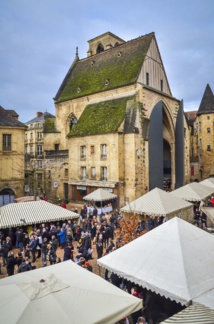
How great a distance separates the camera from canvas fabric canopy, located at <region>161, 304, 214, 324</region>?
358 cm

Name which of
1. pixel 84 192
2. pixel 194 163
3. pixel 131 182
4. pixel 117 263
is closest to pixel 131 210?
pixel 117 263

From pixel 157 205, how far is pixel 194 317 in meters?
9.29

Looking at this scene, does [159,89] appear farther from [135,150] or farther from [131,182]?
[131,182]

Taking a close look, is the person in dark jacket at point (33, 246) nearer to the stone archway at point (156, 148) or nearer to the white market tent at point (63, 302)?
the white market tent at point (63, 302)

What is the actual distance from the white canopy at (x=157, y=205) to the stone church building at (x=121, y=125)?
873 cm

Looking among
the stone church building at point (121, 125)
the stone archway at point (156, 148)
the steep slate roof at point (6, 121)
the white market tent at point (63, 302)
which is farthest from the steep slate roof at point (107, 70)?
the white market tent at point (63, 302)

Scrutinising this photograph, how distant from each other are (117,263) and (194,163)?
132 ft

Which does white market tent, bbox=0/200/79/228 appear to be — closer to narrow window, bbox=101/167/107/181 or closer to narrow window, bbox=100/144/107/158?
narrow window, bbox=101/167/107/181

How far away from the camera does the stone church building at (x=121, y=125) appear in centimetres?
2289

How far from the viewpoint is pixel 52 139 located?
105 feet

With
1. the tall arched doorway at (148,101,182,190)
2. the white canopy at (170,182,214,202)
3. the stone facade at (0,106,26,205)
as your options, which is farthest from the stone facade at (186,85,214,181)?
the stone facade at (0,106,26,205)

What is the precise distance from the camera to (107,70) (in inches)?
1110

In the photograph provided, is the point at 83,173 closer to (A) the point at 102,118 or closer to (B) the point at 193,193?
(A) the point at 102,118

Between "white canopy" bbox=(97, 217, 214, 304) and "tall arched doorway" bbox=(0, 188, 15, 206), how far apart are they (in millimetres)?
18603
